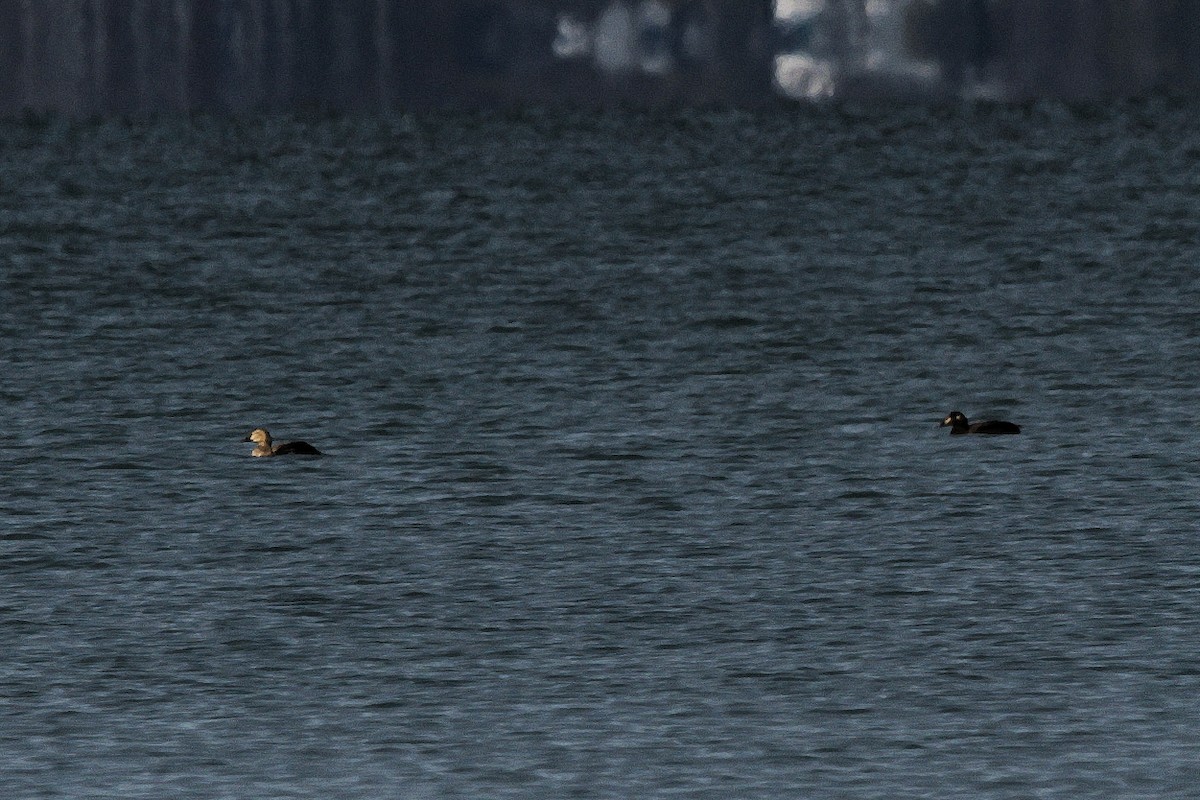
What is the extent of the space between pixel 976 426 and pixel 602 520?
26.0 feet

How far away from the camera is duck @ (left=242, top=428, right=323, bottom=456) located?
36.1 m

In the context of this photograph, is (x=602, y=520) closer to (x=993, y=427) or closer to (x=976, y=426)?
(x=976, y=426)

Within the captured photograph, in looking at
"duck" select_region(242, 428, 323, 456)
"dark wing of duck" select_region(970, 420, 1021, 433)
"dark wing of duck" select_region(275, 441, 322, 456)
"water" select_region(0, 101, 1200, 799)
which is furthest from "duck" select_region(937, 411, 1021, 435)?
"dark wing of duck" select_region(275, 441, 322, 456)

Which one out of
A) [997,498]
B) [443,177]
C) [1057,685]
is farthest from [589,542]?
[443,177]

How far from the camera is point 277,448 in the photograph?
118 feet

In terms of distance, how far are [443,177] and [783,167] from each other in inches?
560

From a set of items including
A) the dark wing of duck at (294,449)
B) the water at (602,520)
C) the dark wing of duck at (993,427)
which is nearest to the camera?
the water at (602,520)

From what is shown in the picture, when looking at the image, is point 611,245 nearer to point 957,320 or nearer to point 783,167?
point 957,320

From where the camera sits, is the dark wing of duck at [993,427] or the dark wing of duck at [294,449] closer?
the dark wing of duck at [294,449]

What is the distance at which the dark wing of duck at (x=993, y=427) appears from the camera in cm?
3750

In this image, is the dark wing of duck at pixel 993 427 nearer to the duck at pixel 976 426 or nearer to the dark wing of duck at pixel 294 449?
the duck at pixel 976 426

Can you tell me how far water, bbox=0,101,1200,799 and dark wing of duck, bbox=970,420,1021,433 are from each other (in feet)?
1.01

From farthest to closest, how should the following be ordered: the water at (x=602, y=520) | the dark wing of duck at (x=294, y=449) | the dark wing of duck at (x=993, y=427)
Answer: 1. the dark wing of duck at (x=993, y=427)
2. the dark wing of duck at (x=294, y=449)
3. the water at (x=602, y=520)

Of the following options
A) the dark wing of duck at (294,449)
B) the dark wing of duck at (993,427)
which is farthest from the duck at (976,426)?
the dark wing of duck at (294,449)
